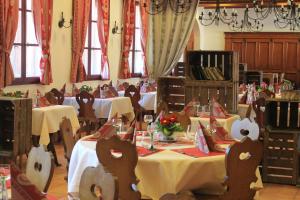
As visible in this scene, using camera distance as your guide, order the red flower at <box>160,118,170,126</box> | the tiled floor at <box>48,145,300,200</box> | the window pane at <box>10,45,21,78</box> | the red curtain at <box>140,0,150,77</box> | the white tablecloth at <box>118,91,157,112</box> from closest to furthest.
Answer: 1. the red flower at <box>160,118,170,126</box>
2. the tiled floor at <box>48,145,300,200</box>
3. the window pane at <box>10,45,21,78</box>
4. the white tablecloth at <box>118,91,157,112</box>
5. the red curtain at <box>140,0,150,77</box>

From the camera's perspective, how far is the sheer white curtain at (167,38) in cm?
1372

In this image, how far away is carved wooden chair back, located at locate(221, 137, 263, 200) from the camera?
4.17 metres

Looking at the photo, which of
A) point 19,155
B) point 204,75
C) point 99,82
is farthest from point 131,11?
point 19,155

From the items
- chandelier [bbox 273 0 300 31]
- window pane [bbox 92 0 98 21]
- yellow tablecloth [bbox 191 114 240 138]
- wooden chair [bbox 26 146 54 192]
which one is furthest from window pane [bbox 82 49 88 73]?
wooden chair [bbox 26 146 54 192]

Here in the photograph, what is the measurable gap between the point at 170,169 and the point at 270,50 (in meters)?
14.5

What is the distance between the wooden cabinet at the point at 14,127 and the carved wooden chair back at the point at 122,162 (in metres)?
2.75

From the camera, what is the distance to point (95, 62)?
1264cm

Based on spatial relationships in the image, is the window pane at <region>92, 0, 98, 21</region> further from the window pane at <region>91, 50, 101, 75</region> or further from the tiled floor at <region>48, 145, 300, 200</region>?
the tiled floor at <region>48, 145, 300, 200</region>

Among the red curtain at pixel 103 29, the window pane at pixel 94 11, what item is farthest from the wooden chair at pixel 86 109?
the window pane at pixel 94 11

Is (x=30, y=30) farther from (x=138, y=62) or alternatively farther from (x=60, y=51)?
(x=138, y=62)

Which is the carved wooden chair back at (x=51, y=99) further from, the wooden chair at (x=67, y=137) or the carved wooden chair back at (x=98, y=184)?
the carved wooden chair back at (x=98, y=184)

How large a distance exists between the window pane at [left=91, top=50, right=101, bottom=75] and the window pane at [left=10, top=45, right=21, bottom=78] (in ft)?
9.74

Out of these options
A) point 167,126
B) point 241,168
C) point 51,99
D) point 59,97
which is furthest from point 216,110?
point 59,97

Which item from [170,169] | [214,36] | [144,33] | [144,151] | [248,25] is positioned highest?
[248,25]
